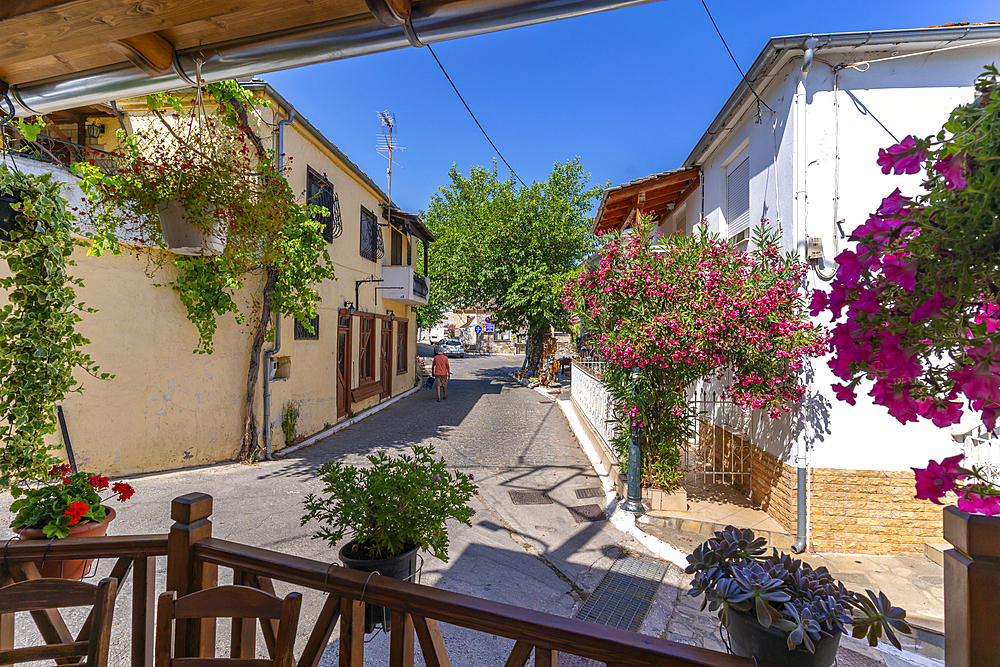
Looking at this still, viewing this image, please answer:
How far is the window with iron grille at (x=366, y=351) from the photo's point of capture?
12.1 m

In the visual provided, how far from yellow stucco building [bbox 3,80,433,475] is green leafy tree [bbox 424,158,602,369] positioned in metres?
8.06

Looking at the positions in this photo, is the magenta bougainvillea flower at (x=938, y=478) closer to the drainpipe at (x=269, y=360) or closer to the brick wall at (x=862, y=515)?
the brick wall at (x=862, y=515)

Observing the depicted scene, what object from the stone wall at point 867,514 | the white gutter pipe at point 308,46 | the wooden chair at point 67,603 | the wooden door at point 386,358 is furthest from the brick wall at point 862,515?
the wooden door at point 386,358

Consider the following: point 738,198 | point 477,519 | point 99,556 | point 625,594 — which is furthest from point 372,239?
point 99,556

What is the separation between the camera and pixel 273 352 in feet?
25.8

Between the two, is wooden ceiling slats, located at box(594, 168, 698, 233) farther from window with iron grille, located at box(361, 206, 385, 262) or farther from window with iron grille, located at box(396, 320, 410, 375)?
window with iron grille, located at box(396, 320, 410, 375)

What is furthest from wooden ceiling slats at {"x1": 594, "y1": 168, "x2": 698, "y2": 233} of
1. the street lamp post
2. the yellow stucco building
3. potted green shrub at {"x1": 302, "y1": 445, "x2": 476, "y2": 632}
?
potted green shrub at {"x1": 302, "y1": 445, "x2": 476, "y2": 632}

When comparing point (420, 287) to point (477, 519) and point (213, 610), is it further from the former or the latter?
point (213, 610)

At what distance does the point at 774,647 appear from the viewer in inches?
47.8

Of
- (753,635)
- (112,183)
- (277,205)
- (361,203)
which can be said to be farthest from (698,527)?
(361,203)

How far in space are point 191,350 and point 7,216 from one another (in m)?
4.40

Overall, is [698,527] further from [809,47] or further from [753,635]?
[809,47]

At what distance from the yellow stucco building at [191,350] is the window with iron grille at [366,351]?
378mm

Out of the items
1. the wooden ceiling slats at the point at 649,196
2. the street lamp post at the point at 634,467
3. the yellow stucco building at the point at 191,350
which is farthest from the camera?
the wooden ceiling slats at the point at 649,196
